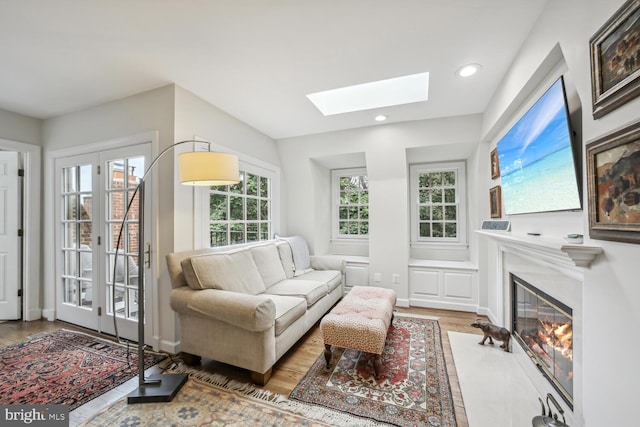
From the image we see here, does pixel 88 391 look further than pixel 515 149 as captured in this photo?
No

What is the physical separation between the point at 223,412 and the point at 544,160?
257 cm

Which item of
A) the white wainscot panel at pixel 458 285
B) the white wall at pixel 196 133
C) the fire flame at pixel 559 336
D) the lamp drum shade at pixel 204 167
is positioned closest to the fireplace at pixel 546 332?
the fire flame at pixel 559 336

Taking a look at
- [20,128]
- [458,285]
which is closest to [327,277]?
[458,285]

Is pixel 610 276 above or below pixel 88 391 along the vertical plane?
above

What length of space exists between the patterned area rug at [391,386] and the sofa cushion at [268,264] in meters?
1.05

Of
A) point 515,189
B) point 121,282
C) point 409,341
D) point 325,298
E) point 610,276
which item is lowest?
point 409,341

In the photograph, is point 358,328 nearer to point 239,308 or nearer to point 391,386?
point 391,386

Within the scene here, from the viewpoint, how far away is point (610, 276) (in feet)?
3.52

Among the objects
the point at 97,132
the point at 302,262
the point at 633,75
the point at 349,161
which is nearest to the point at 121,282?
the point at 97,132

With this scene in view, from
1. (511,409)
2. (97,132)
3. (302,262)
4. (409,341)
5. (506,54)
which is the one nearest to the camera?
(511,409)

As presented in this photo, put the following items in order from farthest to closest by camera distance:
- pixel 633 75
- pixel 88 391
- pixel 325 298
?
1. pixel 325 298
2. pixel 88 391
3. pixel 633 75

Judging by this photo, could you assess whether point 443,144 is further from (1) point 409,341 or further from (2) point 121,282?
(2) point 121,282

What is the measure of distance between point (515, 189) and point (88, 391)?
11.7ft

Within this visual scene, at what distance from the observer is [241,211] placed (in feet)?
11.1
